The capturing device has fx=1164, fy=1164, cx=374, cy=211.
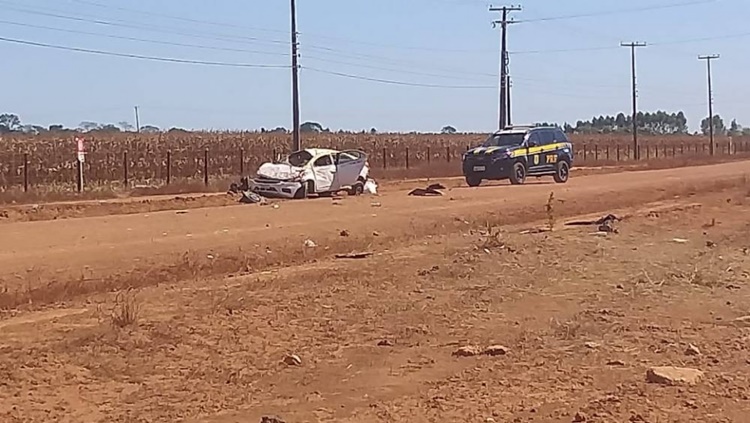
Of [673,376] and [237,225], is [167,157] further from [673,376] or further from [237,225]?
[673,376]

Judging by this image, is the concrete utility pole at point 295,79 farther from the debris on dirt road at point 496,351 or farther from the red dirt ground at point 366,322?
the debris on dirt road at point 496,351

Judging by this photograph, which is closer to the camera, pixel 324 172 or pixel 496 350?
pixel 496 350

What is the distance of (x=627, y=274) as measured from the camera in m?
15.3

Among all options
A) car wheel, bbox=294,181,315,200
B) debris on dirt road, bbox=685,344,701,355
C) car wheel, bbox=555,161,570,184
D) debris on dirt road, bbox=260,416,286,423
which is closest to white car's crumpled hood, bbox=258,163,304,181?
car wheel, bbox=294,181,315,200

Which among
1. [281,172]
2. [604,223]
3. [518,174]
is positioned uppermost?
[281,172]

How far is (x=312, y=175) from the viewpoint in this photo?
31.3m

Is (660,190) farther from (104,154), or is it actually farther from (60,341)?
(60,341)

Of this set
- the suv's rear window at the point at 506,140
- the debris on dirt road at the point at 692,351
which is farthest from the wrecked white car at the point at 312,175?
the debris on dirt road at the point at 692,351

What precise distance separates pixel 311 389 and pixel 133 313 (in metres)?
3.34

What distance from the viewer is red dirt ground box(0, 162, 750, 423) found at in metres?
8.41

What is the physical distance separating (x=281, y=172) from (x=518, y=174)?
32.3 feet

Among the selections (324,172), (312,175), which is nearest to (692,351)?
(312,175)

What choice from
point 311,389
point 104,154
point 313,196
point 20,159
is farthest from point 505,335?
point 104,154

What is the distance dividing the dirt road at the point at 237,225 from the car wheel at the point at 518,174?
82.1 inches
